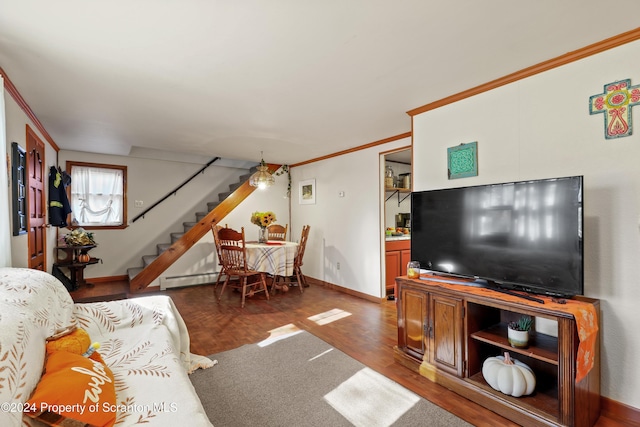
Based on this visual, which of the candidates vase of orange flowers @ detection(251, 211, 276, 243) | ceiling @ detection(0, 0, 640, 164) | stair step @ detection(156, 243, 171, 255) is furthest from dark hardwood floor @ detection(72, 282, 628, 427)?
ceiling @ detection(0, 0, 640, 164)

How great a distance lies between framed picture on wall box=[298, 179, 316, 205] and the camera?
5.74m

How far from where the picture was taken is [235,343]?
2.94 meters

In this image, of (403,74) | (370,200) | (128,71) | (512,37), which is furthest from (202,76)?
(370,200)

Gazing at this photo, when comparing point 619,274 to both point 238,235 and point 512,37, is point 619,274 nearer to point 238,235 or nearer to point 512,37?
point 512,37

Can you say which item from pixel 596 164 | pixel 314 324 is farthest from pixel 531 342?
pixel 314 324

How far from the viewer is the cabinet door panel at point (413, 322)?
238 cm

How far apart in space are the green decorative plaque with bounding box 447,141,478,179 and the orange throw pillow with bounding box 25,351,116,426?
2786mm

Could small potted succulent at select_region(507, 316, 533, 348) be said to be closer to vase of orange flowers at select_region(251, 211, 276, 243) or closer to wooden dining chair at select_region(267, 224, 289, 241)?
vase of orange flowers at select_region(251, 211, 276, 243)

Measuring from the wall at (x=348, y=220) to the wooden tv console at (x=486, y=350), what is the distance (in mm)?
1887

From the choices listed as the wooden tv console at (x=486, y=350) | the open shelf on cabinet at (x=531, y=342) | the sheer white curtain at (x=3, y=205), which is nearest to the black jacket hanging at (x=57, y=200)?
the sheer white curtain at (x=3, y=205)

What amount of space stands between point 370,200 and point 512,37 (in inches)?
112

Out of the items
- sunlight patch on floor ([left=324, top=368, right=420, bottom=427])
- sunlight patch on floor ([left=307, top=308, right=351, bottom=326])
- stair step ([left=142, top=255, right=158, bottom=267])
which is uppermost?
Result: stair step ([left=142, top=255, right=158, bottom=267])

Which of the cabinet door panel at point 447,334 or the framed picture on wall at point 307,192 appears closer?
the cabinet door panel at point 447,334

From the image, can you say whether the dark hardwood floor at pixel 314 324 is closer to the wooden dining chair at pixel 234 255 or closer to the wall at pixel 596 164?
the wooden dining chair at pixel 234 255
